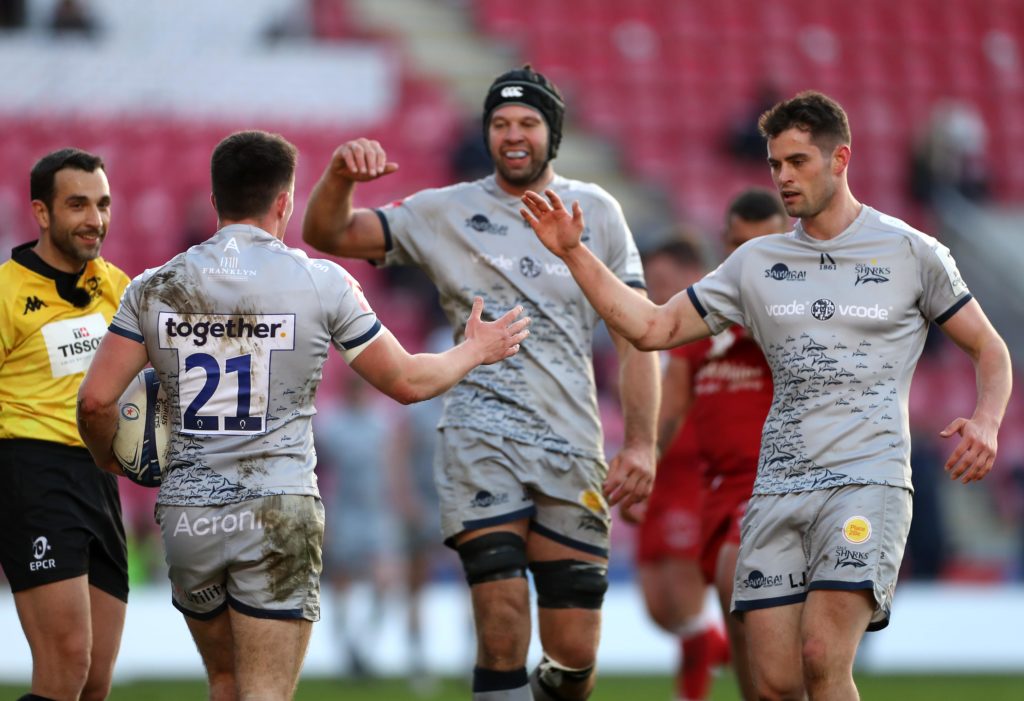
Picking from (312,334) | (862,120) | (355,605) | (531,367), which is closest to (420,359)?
(312,334)

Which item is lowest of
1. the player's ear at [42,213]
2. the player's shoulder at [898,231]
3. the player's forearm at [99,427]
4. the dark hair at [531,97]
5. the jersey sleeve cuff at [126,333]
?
the player's forearm at [99,427]

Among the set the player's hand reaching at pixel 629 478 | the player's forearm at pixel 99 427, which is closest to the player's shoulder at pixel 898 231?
the player's hand reaching at pixel 629 478

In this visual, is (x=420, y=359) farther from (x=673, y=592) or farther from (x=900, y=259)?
(x=673, y=592)

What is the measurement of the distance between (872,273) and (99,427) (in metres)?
2.98

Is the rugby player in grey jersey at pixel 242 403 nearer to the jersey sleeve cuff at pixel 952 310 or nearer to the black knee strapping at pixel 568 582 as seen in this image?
the black knee strapping at pixel 568 582

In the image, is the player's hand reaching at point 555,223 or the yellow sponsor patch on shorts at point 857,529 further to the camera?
the player's hand reaching at point 555,223

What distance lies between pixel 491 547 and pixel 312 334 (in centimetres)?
164

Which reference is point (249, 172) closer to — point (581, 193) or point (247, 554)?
point (247, 554)

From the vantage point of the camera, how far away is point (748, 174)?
20.9 m

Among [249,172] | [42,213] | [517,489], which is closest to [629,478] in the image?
[517,489]

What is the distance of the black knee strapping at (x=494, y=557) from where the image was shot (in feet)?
22.0

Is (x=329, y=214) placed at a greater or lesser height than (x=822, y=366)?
greater

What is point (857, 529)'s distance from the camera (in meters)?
5.85

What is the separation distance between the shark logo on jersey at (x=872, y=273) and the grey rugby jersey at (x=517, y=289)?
1.33 m
